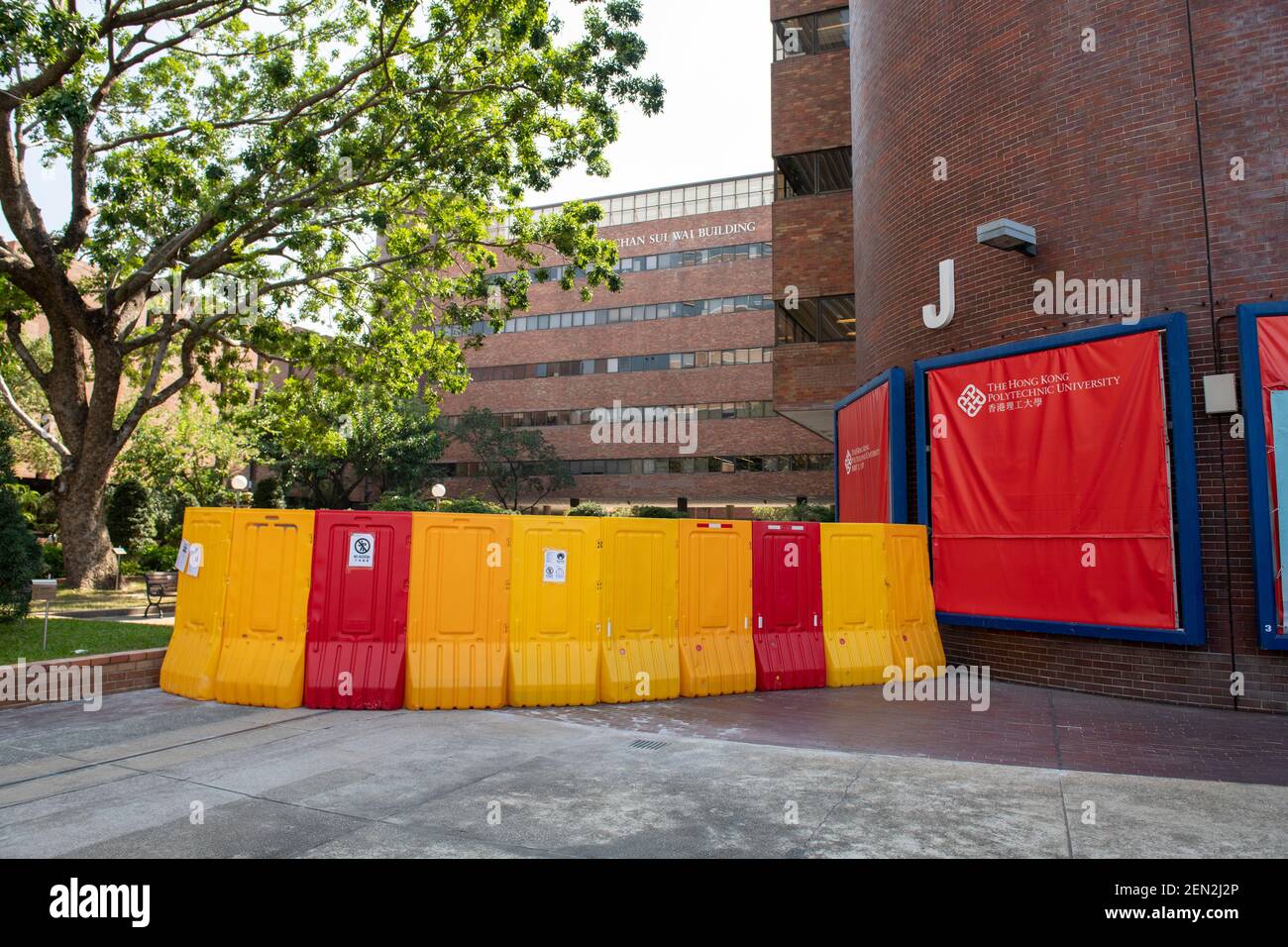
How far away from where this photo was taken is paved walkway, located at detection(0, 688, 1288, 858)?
15.7 ft

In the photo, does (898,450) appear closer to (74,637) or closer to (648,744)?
(648,744)

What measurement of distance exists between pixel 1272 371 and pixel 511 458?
4688 centimetres

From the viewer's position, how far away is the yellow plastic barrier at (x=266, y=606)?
865 cm

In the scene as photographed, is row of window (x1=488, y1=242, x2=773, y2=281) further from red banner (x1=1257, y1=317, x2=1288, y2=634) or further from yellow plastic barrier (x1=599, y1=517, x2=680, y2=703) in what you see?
red banner (x1=1257, y1=317, x2=1288, y2=634)

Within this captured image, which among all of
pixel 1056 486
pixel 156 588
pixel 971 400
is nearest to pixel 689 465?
pixel 156 588

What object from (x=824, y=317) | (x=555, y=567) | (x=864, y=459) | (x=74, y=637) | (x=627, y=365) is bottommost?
(x=74, y=637)

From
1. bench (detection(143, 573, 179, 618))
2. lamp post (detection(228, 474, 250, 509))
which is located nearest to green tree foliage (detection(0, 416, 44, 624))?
bench (detection(143, 573, 179, 618))

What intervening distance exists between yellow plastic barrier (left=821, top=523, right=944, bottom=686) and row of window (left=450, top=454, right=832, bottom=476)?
115 ft

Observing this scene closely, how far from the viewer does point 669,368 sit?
5353cm

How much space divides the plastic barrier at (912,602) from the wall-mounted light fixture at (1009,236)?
3.99 metres

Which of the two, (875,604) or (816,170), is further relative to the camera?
(816,170)

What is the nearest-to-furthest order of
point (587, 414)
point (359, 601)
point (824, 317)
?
point (359, 601) < point (824, 317) < point (587, 414)

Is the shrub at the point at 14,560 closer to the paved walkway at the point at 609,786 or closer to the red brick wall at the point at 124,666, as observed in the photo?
the red brick wall at the point at 124,666

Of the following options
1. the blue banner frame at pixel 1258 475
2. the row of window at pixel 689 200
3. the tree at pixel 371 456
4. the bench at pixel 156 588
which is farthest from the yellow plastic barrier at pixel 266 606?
the row of window at pixel 689 200
